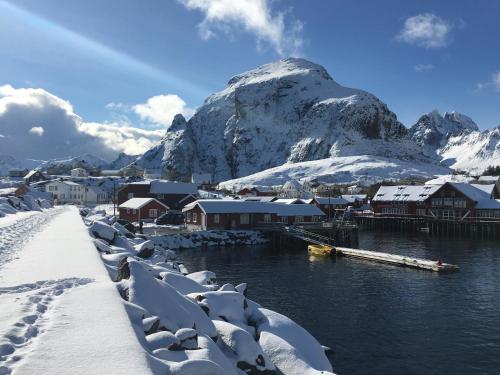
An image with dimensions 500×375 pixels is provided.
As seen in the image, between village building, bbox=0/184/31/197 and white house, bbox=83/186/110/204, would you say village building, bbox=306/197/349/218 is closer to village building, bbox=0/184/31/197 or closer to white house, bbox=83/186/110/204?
village building, bbox=0/184/31/197

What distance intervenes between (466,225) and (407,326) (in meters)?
62.9

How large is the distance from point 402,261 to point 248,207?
2991 cm

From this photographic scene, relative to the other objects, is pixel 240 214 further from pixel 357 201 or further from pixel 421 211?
pixel 357 201

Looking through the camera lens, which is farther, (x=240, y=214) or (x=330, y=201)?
(x=330, y=201)

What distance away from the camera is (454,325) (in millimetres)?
24703

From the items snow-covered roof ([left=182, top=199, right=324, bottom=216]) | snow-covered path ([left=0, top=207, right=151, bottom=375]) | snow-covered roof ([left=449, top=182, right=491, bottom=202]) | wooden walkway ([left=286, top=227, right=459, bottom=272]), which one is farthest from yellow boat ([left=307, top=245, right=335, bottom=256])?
snow-covered roof ([left=449, top=182, right=491, bottom=202])

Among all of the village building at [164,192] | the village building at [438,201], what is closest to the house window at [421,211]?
the village building at [438,201]

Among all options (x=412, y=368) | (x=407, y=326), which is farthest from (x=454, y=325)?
(x=412, y=368)

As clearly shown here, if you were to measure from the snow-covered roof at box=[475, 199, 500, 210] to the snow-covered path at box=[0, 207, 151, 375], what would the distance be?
81.1m

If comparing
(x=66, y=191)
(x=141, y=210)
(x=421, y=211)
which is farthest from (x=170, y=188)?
(x=421, y=211)

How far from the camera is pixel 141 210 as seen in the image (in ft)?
254

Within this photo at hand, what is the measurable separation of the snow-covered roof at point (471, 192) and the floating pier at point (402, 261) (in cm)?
4462

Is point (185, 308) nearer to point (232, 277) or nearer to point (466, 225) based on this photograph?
point (232, 277)

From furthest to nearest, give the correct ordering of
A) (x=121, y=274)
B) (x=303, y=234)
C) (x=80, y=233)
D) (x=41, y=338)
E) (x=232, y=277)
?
(x=303, y=234) < (x=232, y=277) < (x=80, y=233) < (x=121, y=274) < (x=41, y=338)
